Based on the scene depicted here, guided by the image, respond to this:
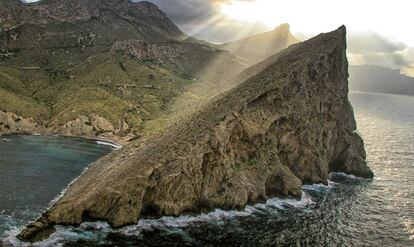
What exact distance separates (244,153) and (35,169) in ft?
194

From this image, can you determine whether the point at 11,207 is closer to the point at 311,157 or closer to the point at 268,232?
the point at 268,232

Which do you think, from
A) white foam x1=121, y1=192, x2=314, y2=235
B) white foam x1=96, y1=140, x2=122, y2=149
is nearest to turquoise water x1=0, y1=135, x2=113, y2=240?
white foam x1=96, y1=140, x2=122, y2=149

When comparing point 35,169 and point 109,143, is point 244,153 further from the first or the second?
point 109,143

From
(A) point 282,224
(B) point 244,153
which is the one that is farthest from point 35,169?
(A) point 282,224

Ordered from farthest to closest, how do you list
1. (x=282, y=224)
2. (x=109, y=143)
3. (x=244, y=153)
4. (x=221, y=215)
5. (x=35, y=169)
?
(x=109, y=143) < (x=35, y=169) < (x=244, y=153) < (x=221, y=215) < (x=282, y=224)

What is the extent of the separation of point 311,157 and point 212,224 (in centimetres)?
4369

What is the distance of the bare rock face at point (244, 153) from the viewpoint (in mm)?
79250

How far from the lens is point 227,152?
95.5m

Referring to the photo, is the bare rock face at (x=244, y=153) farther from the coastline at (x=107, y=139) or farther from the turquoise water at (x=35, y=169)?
the coastline at (x=107, y=139)

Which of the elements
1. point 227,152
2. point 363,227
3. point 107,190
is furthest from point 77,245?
point 363,227

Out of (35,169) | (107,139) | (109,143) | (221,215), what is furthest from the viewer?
(107,139)

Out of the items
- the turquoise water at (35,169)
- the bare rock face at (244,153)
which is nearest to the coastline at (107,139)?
the turquoise water at (35,169)

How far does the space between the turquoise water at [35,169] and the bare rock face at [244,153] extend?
712cm

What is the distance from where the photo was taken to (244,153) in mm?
99938
